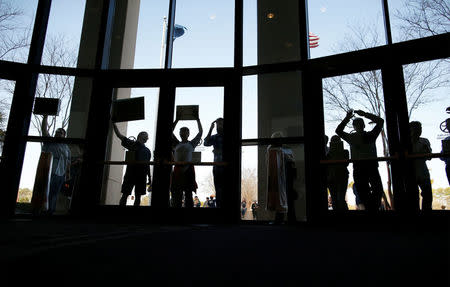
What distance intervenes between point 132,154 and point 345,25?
10.6 ft

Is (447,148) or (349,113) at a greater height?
(349,113)

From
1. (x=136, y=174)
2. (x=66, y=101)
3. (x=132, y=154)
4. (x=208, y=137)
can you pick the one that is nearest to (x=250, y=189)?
(x=208, y=137)

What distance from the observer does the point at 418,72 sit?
3199 mm

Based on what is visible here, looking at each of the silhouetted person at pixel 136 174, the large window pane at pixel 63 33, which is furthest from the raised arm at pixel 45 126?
the silhouetted person at pixel 136 174

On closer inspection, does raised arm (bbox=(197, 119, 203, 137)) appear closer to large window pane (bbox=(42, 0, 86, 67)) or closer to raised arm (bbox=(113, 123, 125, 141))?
raised arm (bbox=(113, 123, 125, 141))

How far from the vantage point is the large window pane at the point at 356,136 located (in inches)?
125

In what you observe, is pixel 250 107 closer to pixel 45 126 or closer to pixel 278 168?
pixel 278 168

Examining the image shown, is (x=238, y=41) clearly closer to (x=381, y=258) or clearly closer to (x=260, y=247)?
(x=260, y=247)

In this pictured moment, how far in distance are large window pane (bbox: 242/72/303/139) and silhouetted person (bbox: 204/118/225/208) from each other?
314 millimetres

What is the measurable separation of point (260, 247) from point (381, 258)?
548mm

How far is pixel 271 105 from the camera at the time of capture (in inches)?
156

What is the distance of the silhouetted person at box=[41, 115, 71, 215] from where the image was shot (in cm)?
395

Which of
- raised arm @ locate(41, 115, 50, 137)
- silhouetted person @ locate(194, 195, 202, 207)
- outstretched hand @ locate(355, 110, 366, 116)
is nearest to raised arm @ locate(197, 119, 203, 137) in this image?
silhouetted person @ locate(194, 195, 202, 207)

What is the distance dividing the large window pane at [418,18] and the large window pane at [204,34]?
78.0 inches
